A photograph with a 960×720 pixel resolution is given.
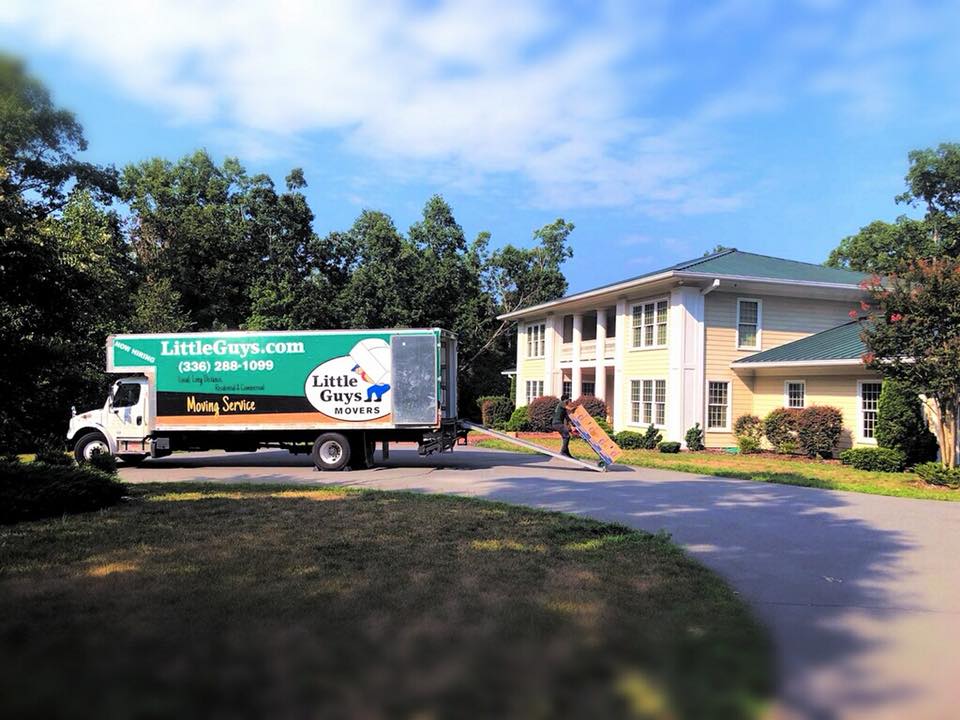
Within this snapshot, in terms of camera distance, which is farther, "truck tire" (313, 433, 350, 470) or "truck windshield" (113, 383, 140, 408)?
"truck windshield" (113, 383, 140, 408)

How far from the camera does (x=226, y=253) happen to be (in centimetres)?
3981

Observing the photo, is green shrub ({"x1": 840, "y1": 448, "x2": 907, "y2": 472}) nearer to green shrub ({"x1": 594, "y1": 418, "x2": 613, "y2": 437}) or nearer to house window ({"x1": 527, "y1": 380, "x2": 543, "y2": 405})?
green shrub ({"x1": 594, "y1": 418, "x2": 613, "y2": 437})

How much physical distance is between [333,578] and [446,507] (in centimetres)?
418

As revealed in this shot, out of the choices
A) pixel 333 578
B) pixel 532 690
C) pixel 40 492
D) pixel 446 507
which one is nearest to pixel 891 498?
pixel 446 507

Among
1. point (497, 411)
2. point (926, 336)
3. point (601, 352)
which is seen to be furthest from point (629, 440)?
point (497, 411)

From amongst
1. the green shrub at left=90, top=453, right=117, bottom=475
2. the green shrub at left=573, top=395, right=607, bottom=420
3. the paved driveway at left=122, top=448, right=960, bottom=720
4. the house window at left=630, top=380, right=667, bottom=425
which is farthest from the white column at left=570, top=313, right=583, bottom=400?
the green shrub at left=90, top=453, right=117, bottom=475

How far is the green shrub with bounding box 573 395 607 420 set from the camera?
2855cm

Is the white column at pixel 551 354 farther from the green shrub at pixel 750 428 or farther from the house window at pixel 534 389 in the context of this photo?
the green shrub at pixel 750 428

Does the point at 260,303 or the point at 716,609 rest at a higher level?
the point at 260,303

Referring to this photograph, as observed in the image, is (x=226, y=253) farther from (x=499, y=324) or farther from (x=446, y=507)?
(x=446, y=507)

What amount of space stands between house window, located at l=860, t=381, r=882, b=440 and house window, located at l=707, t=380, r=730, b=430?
4.60 metres

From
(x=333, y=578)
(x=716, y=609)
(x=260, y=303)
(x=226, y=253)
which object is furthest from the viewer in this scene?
(x=226, y=253)

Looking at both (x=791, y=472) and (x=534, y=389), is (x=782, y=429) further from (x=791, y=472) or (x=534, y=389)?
(x=534, y=389)

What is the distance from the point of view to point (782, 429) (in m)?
21.1
